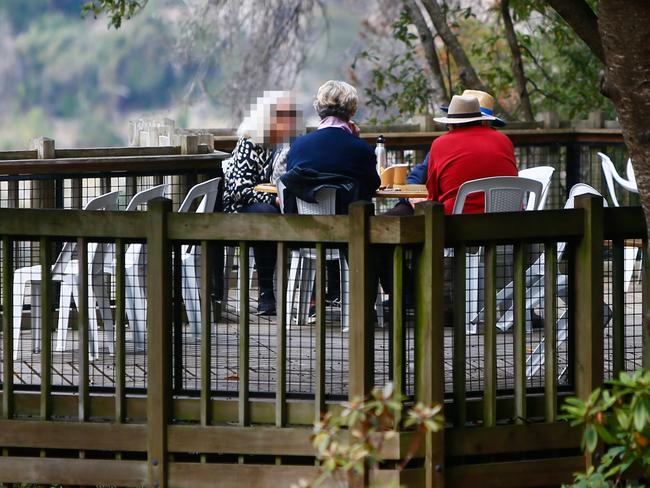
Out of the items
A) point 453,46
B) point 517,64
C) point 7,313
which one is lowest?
point 7,313

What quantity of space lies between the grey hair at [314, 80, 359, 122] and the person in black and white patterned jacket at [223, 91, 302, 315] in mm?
947

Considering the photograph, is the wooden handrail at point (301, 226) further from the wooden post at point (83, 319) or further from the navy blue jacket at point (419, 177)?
the navy blue jacket at point (419, 177)

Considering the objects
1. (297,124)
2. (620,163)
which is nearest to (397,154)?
(620,163)

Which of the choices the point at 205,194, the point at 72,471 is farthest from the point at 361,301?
the point at 205,194

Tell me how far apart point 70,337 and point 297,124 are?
88.5 inches

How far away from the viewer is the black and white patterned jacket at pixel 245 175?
9008 mm

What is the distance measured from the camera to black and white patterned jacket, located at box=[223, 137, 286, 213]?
901 centimetres

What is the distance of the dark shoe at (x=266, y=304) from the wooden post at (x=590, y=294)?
1.41 meters

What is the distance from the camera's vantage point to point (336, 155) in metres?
7.66

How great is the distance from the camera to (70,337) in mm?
7762

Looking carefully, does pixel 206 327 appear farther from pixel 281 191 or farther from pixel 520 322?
pixel 281 191

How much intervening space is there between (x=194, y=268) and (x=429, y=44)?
10442mm

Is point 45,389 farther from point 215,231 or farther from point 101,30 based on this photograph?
point 101,30

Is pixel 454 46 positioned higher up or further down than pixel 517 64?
higher up
